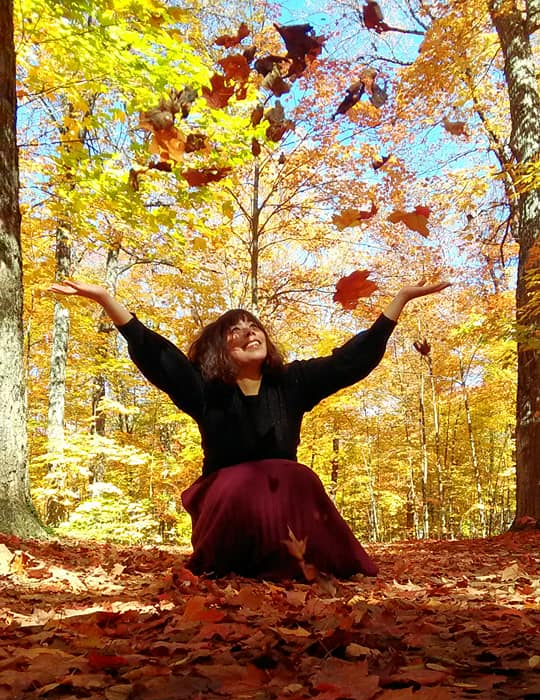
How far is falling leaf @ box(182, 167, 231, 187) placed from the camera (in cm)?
670

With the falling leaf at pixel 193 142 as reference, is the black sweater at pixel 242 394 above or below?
below

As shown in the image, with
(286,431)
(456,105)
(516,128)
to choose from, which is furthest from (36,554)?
(456,105)

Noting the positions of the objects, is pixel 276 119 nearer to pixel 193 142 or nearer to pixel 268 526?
pixel 193 142

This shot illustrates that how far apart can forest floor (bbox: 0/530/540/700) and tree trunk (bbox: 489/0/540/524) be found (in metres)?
3.56

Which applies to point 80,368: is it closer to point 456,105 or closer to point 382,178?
point 382,178

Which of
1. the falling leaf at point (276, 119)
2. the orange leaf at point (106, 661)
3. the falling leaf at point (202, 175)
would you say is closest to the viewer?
the orange leaf at point (106, 661)

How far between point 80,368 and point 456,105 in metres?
8.79

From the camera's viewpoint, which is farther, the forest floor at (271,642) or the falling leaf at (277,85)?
the falling leaf at (277,85)

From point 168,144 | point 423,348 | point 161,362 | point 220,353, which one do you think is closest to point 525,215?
point 423,348

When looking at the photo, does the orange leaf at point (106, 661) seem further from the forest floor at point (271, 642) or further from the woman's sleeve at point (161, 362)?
the woman's sleeve at point (161, 362)

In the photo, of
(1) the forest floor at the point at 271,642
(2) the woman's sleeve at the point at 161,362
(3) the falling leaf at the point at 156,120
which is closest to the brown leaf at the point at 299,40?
(3) the falling leaf at the point at 156,120

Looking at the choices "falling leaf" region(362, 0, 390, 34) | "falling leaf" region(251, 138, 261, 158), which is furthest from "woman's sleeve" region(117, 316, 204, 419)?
"falling leaf" region(251, 138, 261, 158)

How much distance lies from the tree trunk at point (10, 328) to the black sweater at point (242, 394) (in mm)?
1432

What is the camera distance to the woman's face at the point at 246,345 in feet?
10.5
